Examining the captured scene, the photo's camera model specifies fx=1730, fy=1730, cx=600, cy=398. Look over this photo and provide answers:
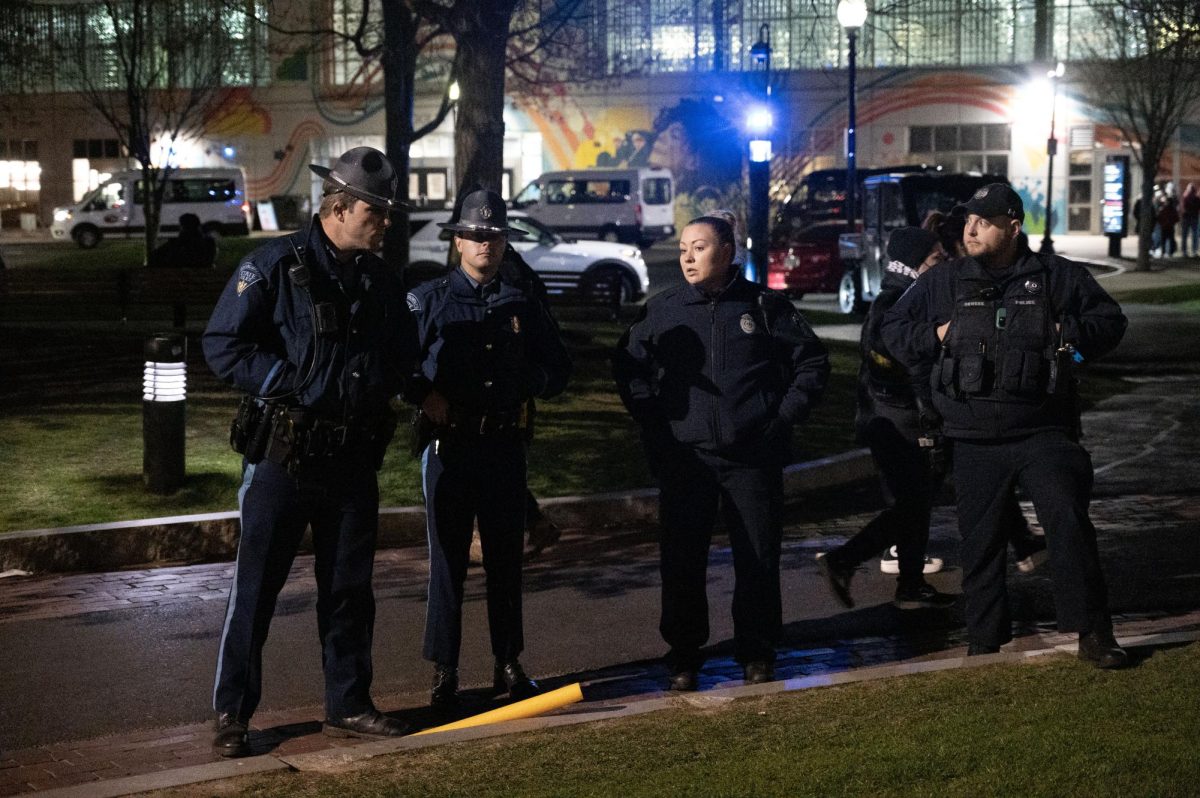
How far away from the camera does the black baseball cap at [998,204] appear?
251 inches

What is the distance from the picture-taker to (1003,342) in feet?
20.6

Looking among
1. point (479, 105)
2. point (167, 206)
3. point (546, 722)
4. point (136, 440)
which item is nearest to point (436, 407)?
point (546, 722)

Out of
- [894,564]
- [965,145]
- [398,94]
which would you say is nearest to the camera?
[894,564]

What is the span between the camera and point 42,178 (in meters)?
64.1

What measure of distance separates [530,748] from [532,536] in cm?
188

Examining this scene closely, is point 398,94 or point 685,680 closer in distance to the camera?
point 685,680

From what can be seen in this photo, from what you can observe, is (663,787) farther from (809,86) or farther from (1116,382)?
(809,86)

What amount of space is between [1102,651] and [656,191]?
40620 mm

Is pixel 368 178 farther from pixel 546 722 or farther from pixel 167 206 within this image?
pixel 167 206

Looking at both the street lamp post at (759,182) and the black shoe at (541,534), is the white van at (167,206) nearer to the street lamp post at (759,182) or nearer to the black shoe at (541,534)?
the street lamp post at (759,182)

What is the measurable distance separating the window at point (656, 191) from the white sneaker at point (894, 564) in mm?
37393

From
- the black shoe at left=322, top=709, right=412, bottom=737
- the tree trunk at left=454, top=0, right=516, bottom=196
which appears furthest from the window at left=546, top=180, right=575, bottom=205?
the black shoe at left=322, top=709, right=412, bottom=737

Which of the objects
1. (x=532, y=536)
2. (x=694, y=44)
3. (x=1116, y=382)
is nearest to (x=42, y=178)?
(x=694, y=44)

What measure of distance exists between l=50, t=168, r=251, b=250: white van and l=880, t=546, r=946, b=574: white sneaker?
41.1m
